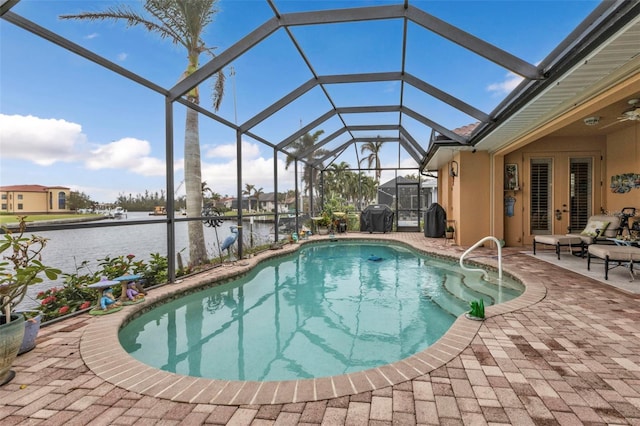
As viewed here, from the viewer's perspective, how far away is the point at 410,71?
21.0 ft

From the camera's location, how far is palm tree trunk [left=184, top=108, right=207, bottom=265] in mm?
6828

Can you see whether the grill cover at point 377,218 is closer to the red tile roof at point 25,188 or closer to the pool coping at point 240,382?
the pool coping at point 240,382

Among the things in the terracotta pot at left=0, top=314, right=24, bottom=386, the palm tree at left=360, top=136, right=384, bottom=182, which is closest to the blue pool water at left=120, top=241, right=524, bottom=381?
the terracotta pot at left=0, top=314, right=24, bottom=386

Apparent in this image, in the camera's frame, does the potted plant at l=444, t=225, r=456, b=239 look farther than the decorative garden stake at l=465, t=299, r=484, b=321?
Yes

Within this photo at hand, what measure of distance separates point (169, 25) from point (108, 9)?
1851 mm

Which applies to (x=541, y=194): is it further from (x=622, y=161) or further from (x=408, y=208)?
(x=408, y=208)

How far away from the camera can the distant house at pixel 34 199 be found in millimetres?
3105

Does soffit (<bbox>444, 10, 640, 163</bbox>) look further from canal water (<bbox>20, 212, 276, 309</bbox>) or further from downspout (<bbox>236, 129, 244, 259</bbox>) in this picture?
canal water (<bbox>20, 212, 276, 309</bbox>)

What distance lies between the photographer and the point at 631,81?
352cm

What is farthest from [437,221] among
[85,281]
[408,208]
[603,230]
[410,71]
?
[85,281]

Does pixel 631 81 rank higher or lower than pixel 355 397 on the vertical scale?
higher

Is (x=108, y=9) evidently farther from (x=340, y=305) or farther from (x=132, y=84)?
(x=340, y=305)

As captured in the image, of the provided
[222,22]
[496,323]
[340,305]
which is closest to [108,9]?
[222,22]

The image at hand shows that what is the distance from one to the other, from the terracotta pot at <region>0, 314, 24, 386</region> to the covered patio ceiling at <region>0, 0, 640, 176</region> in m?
2.77
